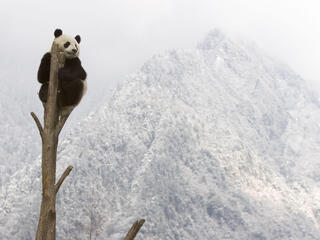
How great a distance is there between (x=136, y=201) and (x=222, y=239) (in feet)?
124

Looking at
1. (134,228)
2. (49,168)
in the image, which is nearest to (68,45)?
(49,168)

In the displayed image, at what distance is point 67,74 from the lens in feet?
29.3

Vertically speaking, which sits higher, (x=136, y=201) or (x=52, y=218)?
(x=52, y=218)

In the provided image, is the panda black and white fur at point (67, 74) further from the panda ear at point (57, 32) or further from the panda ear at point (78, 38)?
the panda ear at point (78, 38)

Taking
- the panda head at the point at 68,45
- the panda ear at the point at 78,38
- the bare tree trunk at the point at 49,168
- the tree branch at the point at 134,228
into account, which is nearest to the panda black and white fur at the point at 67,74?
the panda head at the point at 68,45

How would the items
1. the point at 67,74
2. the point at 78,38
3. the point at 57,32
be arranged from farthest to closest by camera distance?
1. the point at 78,38
2. the point at 57,32
3. the point at 67,74

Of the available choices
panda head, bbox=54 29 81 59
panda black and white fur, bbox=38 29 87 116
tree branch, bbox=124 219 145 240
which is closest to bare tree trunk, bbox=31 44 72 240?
panda black and white fur, bbox=38 29 87 116

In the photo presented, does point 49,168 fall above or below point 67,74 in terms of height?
below

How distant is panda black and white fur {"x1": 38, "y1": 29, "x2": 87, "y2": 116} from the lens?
8859 millimetres

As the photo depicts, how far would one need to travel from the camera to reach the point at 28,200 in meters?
178

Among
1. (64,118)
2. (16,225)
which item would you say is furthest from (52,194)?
(16,225)

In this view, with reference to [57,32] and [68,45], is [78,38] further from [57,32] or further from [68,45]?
[68,45]

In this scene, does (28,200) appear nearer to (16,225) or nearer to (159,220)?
(16,225)

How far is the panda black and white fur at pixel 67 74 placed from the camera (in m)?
8.86
